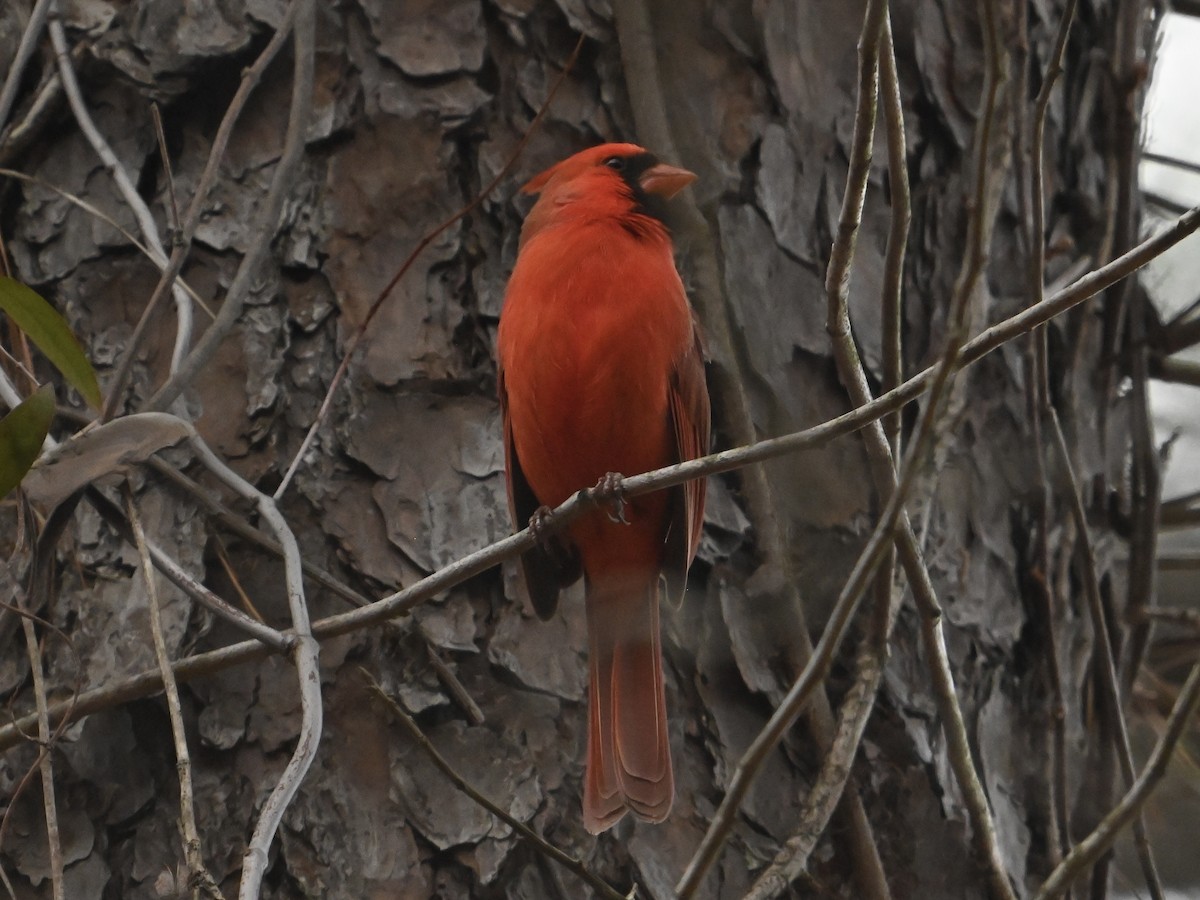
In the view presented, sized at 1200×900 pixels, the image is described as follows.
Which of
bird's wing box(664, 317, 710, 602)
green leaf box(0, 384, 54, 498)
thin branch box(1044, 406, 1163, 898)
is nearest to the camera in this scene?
green leaf box(0, 384, 54, 498)

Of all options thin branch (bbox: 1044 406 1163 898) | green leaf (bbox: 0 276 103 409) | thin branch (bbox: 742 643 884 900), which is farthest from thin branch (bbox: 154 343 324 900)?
thin branch (bbox: 1044 406 1163 898)

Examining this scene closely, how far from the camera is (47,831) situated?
194cm

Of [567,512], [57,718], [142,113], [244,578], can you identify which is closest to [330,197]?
[142,113]

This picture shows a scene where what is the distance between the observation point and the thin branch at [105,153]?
236 centimetres

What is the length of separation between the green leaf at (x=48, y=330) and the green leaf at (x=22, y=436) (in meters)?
0.18

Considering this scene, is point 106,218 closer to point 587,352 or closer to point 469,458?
point 469,458

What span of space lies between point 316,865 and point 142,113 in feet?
4.72

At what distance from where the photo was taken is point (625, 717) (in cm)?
221

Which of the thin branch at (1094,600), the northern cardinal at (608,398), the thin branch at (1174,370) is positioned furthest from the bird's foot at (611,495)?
the thin branch at (1174,370)

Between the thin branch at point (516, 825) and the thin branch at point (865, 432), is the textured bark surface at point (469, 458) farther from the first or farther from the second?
the thin branch at point (516, 825)

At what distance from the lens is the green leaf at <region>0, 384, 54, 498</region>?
68.4 inches

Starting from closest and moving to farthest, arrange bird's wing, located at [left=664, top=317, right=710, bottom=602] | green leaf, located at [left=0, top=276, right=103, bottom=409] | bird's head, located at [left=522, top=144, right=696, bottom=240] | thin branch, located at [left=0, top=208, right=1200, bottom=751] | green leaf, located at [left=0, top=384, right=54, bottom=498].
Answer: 1. thin branch, located at [left=0, top=208, right=1200, bottom=751]
2. green leaf, located at [left=0, top=384, right=54, bottom=498]
3. green leaf, located at [left=0, top=276, right=103, bottom=409]
4. bird's wing, located at [left=664, top=317, right=710, bottom=602]
5. bird's head, located at [left=522, top=144, right=696, bottom=240]

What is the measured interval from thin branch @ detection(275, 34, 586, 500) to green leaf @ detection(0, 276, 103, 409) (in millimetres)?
383

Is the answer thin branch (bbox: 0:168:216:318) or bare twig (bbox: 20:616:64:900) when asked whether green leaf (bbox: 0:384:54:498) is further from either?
thin branch (bbox: 0:168:216:318)
